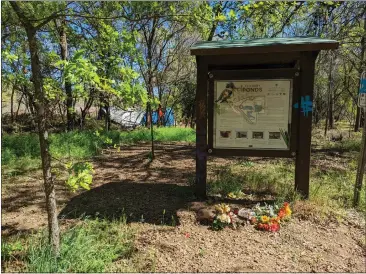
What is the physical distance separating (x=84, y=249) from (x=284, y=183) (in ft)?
11.3

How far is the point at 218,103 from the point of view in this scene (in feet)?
14.5

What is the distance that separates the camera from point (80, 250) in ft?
8.96

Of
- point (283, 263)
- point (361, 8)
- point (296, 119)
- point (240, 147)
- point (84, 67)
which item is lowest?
point (283, 263)

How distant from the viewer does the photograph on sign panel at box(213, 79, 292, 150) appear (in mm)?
4273

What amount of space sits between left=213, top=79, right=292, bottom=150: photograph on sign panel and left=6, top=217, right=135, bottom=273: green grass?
2.04 meters

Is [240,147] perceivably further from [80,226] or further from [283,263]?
[80,226]

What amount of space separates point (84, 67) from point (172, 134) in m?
9.84

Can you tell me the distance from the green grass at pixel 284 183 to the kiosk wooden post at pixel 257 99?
1.03 feet

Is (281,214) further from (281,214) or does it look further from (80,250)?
(80,250)

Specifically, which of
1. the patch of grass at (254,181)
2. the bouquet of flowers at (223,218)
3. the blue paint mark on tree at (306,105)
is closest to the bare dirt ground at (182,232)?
the bouquet of flowers at (223,218)

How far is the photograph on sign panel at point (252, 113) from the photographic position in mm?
4273

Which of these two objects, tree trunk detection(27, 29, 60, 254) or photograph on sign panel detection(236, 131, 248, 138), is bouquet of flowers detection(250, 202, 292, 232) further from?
tree trunk detection(27, 29, 60, 254)

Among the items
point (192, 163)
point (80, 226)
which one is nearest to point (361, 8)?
point (192, 163)

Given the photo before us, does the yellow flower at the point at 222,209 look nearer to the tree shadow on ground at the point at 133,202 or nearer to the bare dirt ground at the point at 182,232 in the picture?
the bare dirt ground at the point at 182,232
